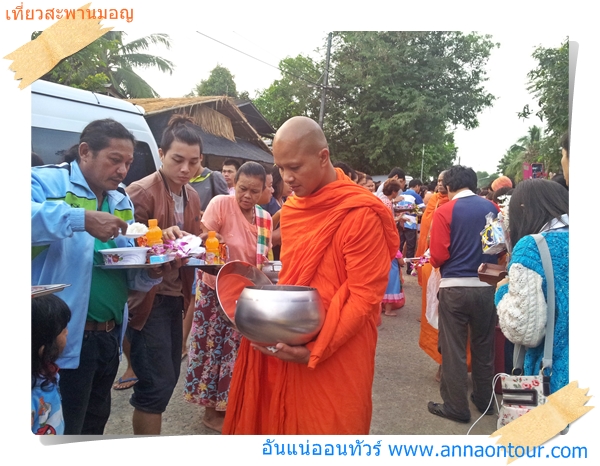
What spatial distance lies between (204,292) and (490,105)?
220 cm

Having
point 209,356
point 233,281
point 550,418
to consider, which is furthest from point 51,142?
point 550,418

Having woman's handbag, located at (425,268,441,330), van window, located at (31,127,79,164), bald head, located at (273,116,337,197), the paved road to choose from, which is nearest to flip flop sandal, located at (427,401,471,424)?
the paved road

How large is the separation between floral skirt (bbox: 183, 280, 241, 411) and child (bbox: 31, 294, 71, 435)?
1089mm

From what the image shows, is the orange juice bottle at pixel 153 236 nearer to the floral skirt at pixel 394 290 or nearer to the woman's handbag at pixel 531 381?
the woman's handbag at pixel 531 381

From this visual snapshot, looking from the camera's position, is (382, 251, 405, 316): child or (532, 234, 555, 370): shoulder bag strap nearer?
(532, 234, 555, 370): shoulder bag strap

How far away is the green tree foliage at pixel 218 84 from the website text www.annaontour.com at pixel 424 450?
1992mm

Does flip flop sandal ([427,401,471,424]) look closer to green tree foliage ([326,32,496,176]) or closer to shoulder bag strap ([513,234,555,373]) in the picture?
shoulder bag strap ([513,234,555,373])

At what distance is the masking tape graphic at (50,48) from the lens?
2299 mm

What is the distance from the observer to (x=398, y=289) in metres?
5.93

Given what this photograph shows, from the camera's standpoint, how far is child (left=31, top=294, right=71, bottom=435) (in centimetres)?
220

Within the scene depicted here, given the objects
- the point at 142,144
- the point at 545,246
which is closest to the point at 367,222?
the point at 545,246

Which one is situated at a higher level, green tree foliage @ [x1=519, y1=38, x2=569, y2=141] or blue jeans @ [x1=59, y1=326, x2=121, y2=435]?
green tree foliage @ [x1=519, y1=38, x2=569, y2=141]

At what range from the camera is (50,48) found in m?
2.30

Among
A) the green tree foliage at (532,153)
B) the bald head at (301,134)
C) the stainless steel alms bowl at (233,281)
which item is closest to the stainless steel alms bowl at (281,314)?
the stainless steel alms bowl at (233,281)
